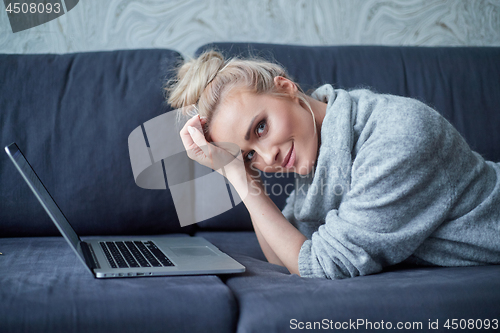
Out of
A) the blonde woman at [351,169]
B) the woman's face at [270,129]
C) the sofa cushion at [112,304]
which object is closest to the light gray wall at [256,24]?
the blonde woman at [351,169]

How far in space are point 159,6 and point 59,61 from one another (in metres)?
0.48

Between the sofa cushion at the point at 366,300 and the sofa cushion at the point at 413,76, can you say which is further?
the sofa cushion at the point at 413,76

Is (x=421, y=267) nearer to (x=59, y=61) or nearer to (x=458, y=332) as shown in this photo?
(x=458, y=332)

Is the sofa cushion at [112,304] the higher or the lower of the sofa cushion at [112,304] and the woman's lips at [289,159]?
the lower

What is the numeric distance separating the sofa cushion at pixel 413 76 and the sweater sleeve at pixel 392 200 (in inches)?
18.0

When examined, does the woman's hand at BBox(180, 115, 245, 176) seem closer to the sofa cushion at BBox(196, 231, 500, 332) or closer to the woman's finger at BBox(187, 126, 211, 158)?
the woman's finger at BBox(187, 126, 211, 158)

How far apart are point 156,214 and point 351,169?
0.60 m

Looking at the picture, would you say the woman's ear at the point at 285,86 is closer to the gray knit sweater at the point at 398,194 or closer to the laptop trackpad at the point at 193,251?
the gray knit sweater at the point at 398,194

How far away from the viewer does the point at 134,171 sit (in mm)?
1136

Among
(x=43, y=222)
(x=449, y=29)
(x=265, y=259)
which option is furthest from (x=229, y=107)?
(x=449, y=29)

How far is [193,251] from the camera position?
35.5 inches

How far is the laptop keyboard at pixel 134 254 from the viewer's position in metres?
0.74

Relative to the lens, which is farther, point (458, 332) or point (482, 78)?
point (482, 78)

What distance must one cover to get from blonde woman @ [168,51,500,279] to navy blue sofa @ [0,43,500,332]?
2.0 inches
